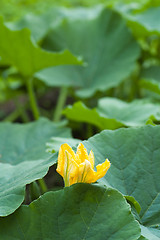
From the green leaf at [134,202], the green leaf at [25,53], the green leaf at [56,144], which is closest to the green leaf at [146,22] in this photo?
the green leaf at [25,53]

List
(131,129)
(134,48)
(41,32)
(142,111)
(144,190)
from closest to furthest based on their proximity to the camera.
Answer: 1. (144,190)
2. (131,129)
3. (142,111)
4. (134,48)
5. (41,32)

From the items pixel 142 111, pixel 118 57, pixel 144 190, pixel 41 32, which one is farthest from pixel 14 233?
pixel 41 32

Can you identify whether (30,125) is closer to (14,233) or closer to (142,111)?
(142,111)

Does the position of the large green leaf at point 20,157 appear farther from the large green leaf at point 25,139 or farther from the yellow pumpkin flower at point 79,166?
the yellow pumpkin flower at point 79,166

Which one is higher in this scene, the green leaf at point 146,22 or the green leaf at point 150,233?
the green leaf at point 146,22

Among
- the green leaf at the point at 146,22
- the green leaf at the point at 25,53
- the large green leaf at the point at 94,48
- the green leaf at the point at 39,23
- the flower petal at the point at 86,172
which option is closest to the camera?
the flower petal at the point at 86,172

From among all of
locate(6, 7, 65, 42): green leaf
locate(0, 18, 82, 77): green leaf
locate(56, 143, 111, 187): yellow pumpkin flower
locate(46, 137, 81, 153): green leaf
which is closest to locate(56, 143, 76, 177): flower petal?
locate(56, 143, 111, 187): yellow pumpkin flower

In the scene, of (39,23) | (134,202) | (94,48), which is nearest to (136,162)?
(134,202)
